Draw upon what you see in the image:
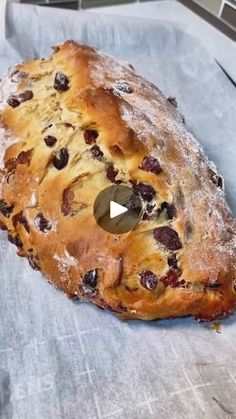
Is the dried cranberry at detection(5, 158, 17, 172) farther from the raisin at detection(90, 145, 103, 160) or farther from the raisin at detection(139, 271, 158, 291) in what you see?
the raisin at detection(139, 271, 158, 291)

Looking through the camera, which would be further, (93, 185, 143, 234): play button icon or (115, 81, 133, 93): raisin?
(115, 81, 133, 93): raisin

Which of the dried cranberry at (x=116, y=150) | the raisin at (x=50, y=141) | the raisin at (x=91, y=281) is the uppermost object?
the dried cranberry at (x=116, y=150)

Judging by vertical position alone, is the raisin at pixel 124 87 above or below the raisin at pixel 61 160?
above

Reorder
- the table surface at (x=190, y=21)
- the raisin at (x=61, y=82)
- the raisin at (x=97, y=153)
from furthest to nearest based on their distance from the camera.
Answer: the table surface at (x=190, y=21) → the raisin at (x=61, y=82) → the raisin at (x=97, y=153)

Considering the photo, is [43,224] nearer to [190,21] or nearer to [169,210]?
[169,210]

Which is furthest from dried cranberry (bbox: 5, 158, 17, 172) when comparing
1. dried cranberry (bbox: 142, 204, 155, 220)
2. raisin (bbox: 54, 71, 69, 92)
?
dried cranberry (bbox: 142, 204, 155, 220)

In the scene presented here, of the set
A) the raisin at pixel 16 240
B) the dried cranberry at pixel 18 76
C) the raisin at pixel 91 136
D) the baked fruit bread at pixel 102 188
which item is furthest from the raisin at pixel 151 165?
the dried cranberry at pixel 18 76

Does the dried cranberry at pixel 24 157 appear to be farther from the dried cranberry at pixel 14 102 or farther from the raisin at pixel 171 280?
the raisin at pixel 171 280

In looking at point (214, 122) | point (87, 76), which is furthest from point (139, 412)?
point (214, 122)
